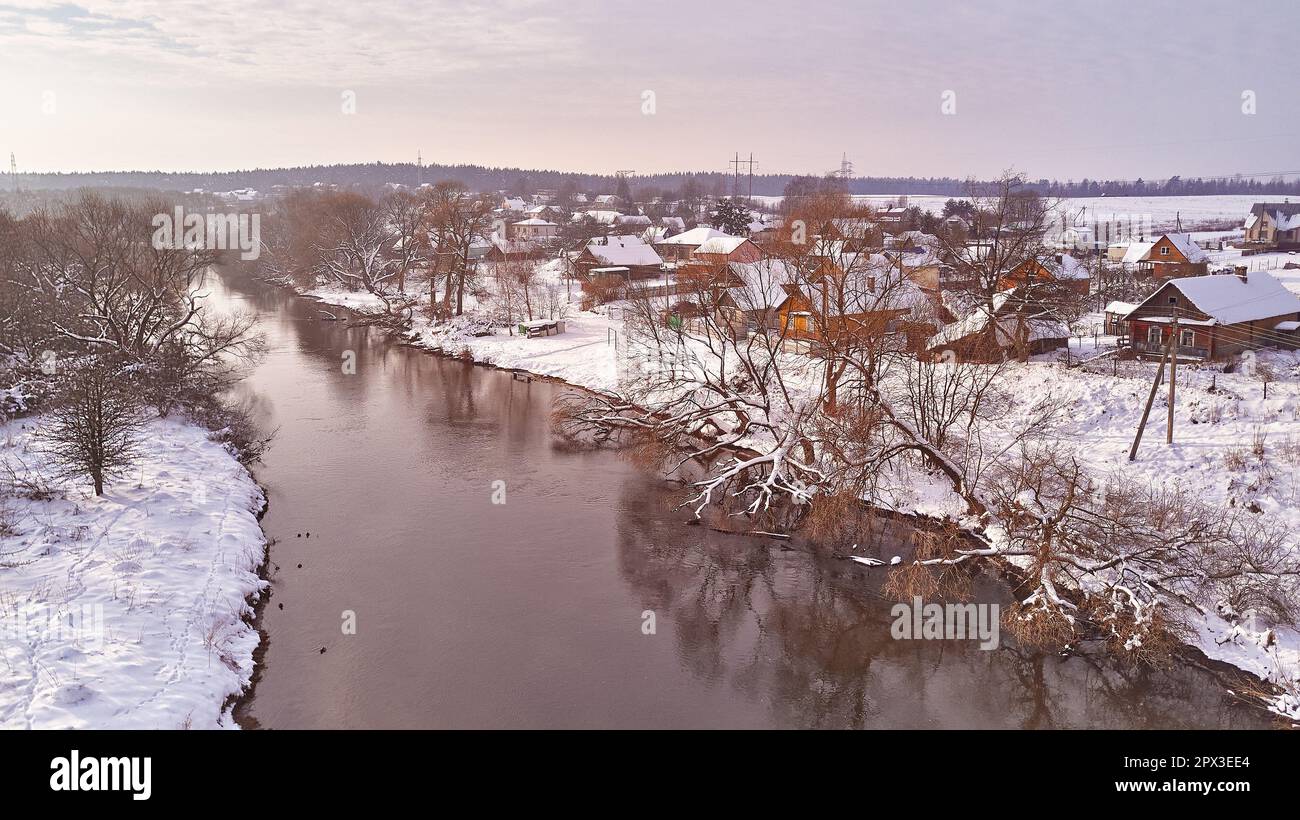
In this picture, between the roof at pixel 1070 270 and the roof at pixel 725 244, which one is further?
the roof at pixel 725 244

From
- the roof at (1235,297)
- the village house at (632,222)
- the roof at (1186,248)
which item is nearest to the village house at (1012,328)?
the roof at (1235,297)

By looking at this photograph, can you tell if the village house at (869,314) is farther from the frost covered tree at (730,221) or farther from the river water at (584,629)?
the frost covered tree at (730,221)

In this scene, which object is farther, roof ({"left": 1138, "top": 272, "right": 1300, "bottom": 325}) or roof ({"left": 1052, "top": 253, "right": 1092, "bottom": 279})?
roof ({"left": 1052, "top": 253, "right": 1092, "bottom": 279})

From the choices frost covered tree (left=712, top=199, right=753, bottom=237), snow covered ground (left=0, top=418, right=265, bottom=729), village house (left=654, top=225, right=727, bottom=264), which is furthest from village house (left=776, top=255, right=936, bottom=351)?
frost covered tree (left=712, top=199, right=753, bottom=237)

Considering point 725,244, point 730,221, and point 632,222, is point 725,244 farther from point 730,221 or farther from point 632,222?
point 632,222

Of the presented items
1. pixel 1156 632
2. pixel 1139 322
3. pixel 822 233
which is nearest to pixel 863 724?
pixel 1156 632

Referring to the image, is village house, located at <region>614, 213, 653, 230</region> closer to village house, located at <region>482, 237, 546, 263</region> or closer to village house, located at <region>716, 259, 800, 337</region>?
village house, located at <region>482, 237, 546, 263</region>
